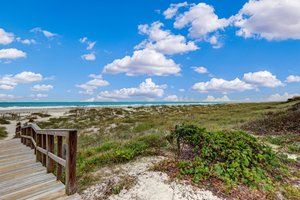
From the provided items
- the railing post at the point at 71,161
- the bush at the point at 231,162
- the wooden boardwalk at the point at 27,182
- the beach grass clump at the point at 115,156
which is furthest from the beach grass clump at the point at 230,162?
the wooden boardwalk at the point at 27,182

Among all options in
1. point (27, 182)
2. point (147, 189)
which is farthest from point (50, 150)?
point (147, 189)

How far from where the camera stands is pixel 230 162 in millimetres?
5363

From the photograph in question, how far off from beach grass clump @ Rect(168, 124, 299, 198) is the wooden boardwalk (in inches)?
118

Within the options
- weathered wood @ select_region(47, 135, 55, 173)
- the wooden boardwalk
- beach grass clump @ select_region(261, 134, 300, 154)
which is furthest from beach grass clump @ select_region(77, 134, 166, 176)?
beach grass clump @ select_region(261, 134, 300, 154)

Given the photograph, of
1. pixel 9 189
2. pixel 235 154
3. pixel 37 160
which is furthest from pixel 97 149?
pixel 235 154

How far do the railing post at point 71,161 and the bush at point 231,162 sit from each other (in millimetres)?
2564

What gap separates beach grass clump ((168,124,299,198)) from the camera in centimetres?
482

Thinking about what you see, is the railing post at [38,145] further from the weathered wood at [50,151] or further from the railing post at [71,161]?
the railing post at [71,161]

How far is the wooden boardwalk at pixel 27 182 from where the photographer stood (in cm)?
455

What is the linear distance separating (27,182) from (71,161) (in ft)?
5.91

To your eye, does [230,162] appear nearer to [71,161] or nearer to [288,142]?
[71,161]

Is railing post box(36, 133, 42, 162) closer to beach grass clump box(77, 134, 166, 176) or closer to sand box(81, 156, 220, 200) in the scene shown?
beach grass clump box(77, 134, 166, 176)

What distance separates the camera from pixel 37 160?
7.38 m

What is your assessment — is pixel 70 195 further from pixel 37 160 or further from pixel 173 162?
pixel 37 160
